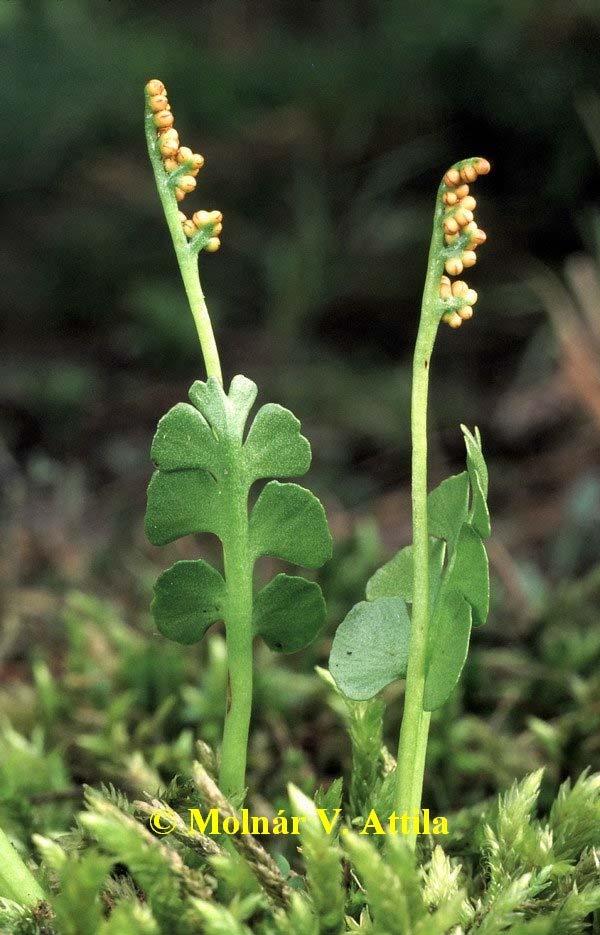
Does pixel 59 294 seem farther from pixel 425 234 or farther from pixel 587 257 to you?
pixel 587 257

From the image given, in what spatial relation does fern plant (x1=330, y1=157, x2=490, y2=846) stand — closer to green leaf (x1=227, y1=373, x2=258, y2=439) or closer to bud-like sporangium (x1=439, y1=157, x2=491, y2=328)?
bud-like sporangium (x1=439, y1=157, x2=491, y2=328)

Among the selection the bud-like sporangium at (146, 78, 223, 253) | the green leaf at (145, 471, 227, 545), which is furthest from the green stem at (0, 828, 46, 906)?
the bud-like sporangium at (146, 78, 223, 253)

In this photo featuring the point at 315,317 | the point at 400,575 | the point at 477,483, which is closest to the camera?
the point at 477,483

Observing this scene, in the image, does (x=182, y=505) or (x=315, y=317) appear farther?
(x=315, y=317)

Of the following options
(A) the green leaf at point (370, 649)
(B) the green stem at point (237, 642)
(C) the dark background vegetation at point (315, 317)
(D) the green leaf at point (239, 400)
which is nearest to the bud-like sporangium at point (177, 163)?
(D) the green leaf at point (239, 400)

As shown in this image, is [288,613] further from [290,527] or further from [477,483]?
[477,483]

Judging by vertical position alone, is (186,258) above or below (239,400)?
above

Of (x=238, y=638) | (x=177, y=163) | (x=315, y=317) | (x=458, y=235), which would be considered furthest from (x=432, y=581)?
(x=315, y=317)

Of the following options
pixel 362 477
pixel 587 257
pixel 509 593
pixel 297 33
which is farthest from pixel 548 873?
pixel 297 33
